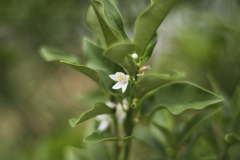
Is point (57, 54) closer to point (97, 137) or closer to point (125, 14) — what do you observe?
point (97, 137)

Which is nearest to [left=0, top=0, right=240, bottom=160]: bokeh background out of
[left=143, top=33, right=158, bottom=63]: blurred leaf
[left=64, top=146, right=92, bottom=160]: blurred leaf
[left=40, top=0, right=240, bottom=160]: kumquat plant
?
[left=64, top=146, right=92, bottom=160]: blurred leaf

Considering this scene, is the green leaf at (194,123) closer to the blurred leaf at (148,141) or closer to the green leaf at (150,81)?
the blurred leaf at (148,141)

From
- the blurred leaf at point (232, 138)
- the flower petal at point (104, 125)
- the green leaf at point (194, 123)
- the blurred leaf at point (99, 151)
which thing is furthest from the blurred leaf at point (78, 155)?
the blurred leaf at point (232, 138)

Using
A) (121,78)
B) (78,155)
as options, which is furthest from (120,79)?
(78,155)

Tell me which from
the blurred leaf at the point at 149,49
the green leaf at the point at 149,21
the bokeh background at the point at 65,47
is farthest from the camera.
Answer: the bokeh background at the point at 65,47

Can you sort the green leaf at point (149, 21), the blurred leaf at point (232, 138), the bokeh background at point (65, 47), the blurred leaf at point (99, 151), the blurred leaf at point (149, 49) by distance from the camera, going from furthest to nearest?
the bokeh background at point (65, 47), the blurred leaf at point (99, 151), the blurred leaf at point (232, 138), the blurred leaf at point (149, 49), the green leaf at point (149, 21)

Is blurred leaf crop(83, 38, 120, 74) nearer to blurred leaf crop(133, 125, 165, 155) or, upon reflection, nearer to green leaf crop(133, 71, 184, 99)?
green leaf crop(133, 71, 184, 99)

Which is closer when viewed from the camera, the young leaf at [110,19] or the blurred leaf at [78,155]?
the young leaf at [110,19]

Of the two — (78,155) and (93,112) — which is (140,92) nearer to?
(93,112)
